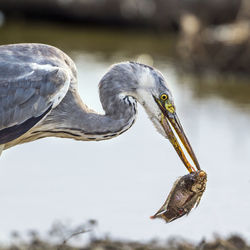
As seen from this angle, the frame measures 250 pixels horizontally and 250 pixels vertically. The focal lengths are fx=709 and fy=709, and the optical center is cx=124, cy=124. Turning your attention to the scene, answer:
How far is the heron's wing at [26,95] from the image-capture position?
5.05 m

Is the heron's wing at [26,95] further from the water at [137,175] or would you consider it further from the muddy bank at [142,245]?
the water at [137,175]

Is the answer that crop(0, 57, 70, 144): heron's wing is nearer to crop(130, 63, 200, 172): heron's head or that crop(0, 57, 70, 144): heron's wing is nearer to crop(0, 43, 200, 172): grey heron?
crop(0, 43, 200, 172): grey heron

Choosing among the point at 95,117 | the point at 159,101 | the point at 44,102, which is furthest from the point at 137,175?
the point at 44,102

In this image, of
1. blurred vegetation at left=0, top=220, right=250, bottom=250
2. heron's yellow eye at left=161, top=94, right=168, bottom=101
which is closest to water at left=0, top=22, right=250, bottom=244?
blurred vegetation at left=0, top=220, right=250, bottom=250

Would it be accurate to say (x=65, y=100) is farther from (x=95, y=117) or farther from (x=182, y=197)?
(x=182, y=197)

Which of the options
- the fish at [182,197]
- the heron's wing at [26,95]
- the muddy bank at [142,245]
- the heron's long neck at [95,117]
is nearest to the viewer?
the fish at [182,197]

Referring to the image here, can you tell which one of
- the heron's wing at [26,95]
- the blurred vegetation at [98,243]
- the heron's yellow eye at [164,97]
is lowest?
the blurred vegetation at [98,243]

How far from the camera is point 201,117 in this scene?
441 inches

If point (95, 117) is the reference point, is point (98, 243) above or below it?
below

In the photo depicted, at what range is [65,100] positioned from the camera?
→ 17.4 ft

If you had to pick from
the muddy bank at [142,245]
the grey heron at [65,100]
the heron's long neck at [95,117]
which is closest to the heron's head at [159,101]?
the grey heron at [65,100]

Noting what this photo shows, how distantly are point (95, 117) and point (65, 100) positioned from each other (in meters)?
0.26

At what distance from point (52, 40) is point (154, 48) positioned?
8.45ft

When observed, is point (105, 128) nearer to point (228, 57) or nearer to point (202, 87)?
point (202, 87)
